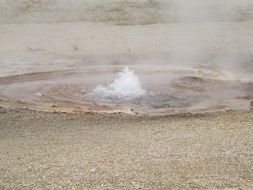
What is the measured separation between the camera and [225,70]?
1212 cm

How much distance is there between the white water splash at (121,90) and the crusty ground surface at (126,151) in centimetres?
152

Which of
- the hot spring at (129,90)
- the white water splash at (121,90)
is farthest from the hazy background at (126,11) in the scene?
the white water splash at (121,90)

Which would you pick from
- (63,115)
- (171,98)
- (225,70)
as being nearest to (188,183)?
(63,115)

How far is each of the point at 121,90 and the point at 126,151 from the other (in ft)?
12.6

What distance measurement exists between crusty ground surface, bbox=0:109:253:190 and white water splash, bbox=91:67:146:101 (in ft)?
4.99

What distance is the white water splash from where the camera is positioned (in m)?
10.2

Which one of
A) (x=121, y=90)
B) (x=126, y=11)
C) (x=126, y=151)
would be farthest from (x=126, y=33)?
(x=126, y=151)

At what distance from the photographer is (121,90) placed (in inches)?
418

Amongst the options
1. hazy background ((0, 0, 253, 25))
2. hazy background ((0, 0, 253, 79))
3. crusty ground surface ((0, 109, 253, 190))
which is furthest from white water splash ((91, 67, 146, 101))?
hazy background ((0, 0, 253, 25))

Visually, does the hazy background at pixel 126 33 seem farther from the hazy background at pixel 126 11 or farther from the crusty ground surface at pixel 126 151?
the crusty ground surface at pixel 126 151

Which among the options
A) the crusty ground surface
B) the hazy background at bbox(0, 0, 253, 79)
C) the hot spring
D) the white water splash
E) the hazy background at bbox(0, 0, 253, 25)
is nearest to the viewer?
the crusty ground surface

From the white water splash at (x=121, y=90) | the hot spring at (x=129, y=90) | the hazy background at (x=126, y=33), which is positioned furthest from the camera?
the hazy background at (x=126, y=33)

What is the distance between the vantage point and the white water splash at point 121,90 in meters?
10.2

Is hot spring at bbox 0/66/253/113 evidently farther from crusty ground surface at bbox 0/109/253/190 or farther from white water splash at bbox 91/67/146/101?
crusty ground surface at bbox 0/109/253/190
